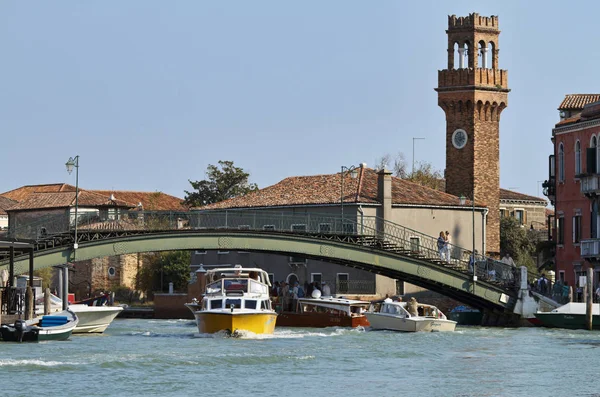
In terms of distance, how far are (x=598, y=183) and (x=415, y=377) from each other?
27.2 metres

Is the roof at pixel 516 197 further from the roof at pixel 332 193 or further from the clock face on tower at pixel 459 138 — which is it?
the roof at pixel 332 193

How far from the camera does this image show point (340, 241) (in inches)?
2453

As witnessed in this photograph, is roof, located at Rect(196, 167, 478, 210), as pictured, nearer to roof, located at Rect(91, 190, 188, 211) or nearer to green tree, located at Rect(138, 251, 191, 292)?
green tree, located at Rect(138, 251, 191, 292)

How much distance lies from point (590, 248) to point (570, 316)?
7.44 metres

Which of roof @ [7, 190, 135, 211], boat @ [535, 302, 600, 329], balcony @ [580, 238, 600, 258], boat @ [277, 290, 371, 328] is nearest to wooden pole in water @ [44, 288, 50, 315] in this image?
boat @ [277, 290, 371, 328]

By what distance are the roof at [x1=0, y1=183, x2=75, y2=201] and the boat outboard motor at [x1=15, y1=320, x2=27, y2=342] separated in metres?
60.6

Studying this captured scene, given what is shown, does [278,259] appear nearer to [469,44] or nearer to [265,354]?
[469,44]

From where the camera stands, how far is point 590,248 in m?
67.5

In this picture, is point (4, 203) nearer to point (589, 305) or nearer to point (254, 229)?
point (254, 229)

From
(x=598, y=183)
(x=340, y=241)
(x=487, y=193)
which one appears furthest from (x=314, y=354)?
(x=487, y=193)

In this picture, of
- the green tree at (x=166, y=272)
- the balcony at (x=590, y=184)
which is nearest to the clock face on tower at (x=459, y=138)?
the green tree at (x=166, y=272)

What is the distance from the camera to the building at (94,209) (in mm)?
96812

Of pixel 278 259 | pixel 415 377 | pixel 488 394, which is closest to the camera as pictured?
pixel 488 394

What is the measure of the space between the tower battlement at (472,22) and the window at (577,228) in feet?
74.9
